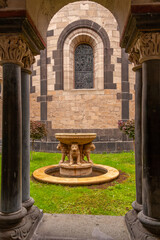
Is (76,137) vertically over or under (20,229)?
over

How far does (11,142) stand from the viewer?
2.32m

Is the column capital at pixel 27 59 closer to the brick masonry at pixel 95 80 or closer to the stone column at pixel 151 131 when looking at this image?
the stone column at pixel 151 131

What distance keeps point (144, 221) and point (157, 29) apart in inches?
86.1

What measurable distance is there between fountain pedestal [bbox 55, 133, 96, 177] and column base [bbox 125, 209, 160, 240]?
330 centimetres

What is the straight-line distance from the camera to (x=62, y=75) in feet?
36.5

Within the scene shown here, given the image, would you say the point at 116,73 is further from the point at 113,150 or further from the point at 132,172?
the point at 132,172

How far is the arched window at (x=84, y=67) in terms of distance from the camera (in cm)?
1158

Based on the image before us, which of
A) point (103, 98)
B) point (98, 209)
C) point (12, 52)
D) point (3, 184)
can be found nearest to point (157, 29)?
point (12, 52)

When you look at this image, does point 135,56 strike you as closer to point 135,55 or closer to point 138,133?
point 135,55

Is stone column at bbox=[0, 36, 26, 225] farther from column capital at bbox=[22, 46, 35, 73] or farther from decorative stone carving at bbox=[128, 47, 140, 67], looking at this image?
decorative stone carving at bbox=[128, 47, 140, 67]

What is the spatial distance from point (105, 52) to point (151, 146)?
9710 millimetres

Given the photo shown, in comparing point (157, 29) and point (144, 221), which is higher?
point (157, 29)

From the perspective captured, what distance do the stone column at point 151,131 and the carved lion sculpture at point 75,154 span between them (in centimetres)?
375

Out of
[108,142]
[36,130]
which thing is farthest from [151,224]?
[108,142]
